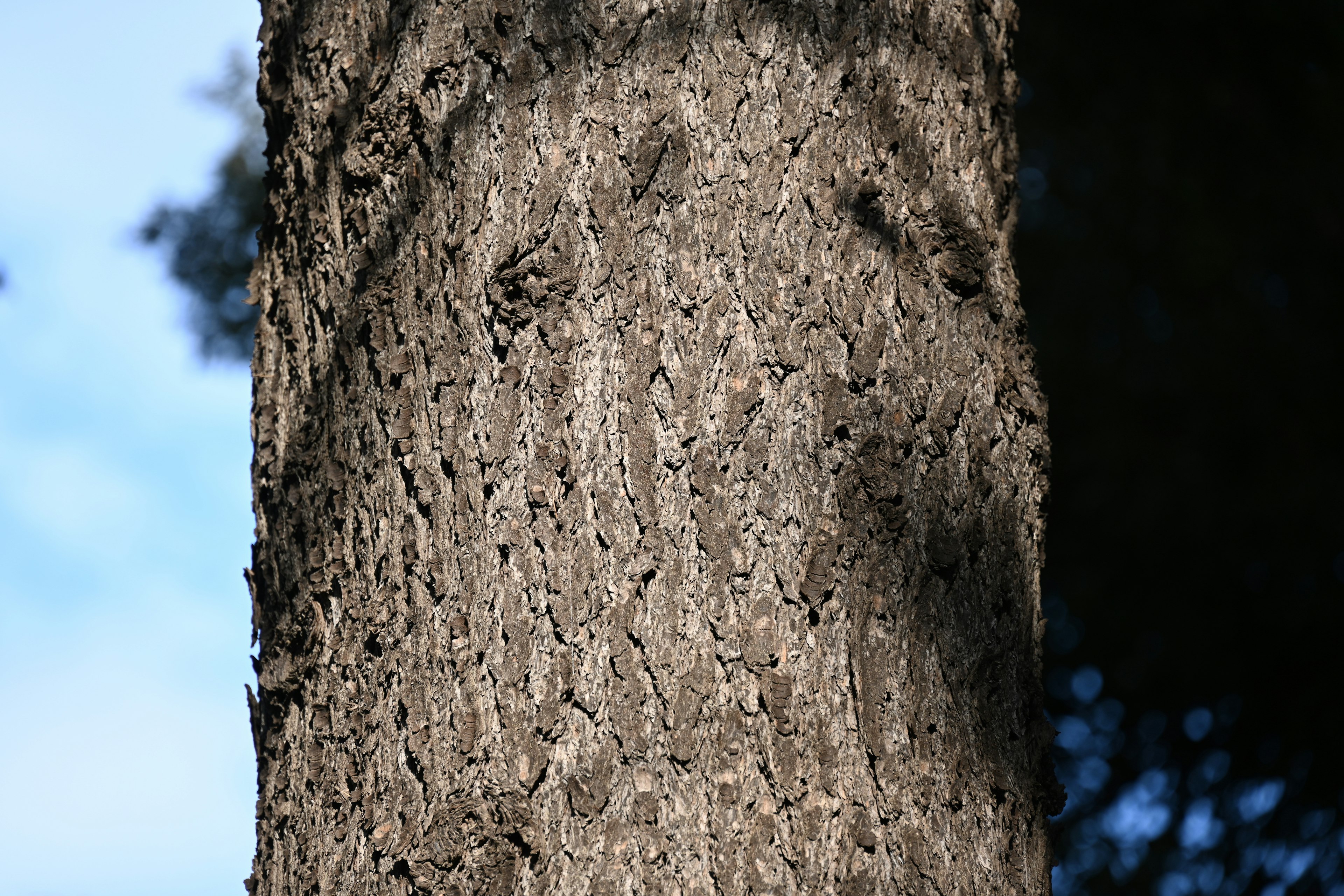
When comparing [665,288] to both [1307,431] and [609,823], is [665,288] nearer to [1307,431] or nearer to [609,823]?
[609,823]

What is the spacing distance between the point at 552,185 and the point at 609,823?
59 centimetres

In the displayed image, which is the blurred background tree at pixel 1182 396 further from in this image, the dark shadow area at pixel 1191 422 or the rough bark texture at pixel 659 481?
the rough bark texture at pixel 659 481

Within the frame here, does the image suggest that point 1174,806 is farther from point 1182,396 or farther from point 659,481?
point 659,481

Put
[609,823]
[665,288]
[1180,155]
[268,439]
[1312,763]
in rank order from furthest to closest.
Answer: [1180,155]
[1312,763]
[268,439]
[665,288]
[609,823]

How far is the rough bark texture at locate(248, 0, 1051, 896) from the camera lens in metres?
0.81

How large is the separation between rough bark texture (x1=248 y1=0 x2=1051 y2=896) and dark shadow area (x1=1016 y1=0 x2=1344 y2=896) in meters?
3.87

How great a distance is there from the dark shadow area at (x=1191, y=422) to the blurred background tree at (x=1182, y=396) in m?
0.01

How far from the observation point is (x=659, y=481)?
33.6 inches

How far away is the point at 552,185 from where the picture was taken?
0.92 m

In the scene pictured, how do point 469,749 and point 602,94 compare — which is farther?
point 602,94

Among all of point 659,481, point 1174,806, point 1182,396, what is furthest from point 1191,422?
point 659,481

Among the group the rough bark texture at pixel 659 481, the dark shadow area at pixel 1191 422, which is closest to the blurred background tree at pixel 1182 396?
the dark shadow area at pixel 1191 422

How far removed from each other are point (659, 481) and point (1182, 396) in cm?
448

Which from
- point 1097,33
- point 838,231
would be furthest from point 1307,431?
point 838,231
